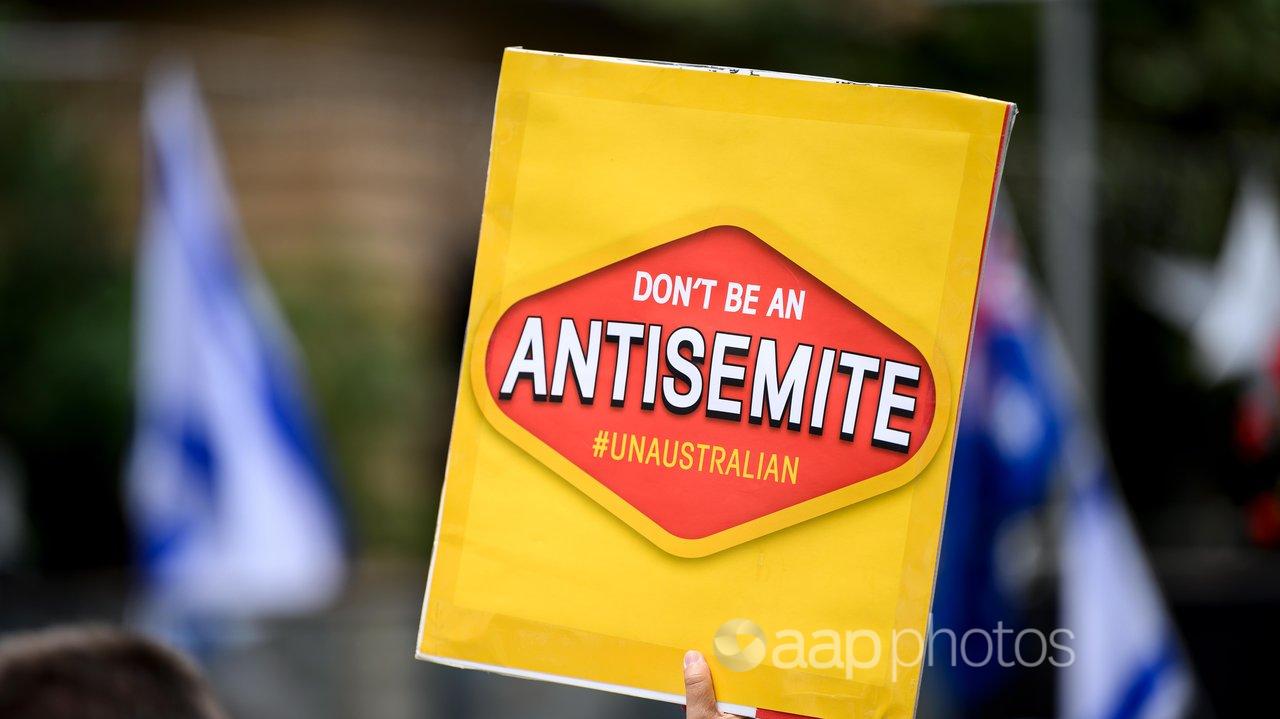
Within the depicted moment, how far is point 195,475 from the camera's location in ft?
21.9

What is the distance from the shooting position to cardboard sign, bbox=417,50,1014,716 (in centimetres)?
195

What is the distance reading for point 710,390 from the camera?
2008 millimetres

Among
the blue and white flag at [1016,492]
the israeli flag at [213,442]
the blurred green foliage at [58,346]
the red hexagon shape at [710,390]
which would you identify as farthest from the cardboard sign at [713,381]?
the blurred green foliage at [58,346]

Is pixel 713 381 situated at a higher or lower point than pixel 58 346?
higher

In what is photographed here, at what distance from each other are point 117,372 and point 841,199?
10177 mm

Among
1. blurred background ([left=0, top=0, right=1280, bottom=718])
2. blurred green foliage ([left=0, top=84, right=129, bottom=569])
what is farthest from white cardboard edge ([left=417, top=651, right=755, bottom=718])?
blurred green foliage ([left=0, top=84, right=129, bottom=569])

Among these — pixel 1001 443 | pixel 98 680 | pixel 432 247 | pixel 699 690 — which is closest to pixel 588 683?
pixel 699 690

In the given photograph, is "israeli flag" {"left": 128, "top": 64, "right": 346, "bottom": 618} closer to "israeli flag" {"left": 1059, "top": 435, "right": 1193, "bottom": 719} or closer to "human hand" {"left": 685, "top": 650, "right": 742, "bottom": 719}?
"israeli flag" {"left": 1059, "top": 435, "right": 1193, "bottom": 719}

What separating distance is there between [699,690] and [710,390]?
1.28 feet

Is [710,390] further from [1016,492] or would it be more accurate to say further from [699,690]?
[1016,492]

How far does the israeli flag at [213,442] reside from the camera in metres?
6.61

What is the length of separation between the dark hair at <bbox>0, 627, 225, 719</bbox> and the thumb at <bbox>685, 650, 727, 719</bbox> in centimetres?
62

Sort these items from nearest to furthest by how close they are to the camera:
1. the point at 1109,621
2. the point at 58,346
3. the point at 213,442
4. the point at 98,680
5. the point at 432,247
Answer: the point at 98,680
the point at 1109,621
the point at 213,442
the point at 58,346
the point at 432,247

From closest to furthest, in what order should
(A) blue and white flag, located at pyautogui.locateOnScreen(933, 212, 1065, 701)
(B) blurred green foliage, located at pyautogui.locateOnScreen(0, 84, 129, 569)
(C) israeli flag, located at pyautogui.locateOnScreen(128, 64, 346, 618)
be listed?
(A) blue and white flag, located at pyautogui.locateOnScreen(933, 212, 1065, 701) → (C) israeli flag, located at pyautogui.locateOnScreen(128, 64, 346, 618) → (B) blurred green foliage, located at pyautogui.locateOnScreen(0, 84, 129, 569)
